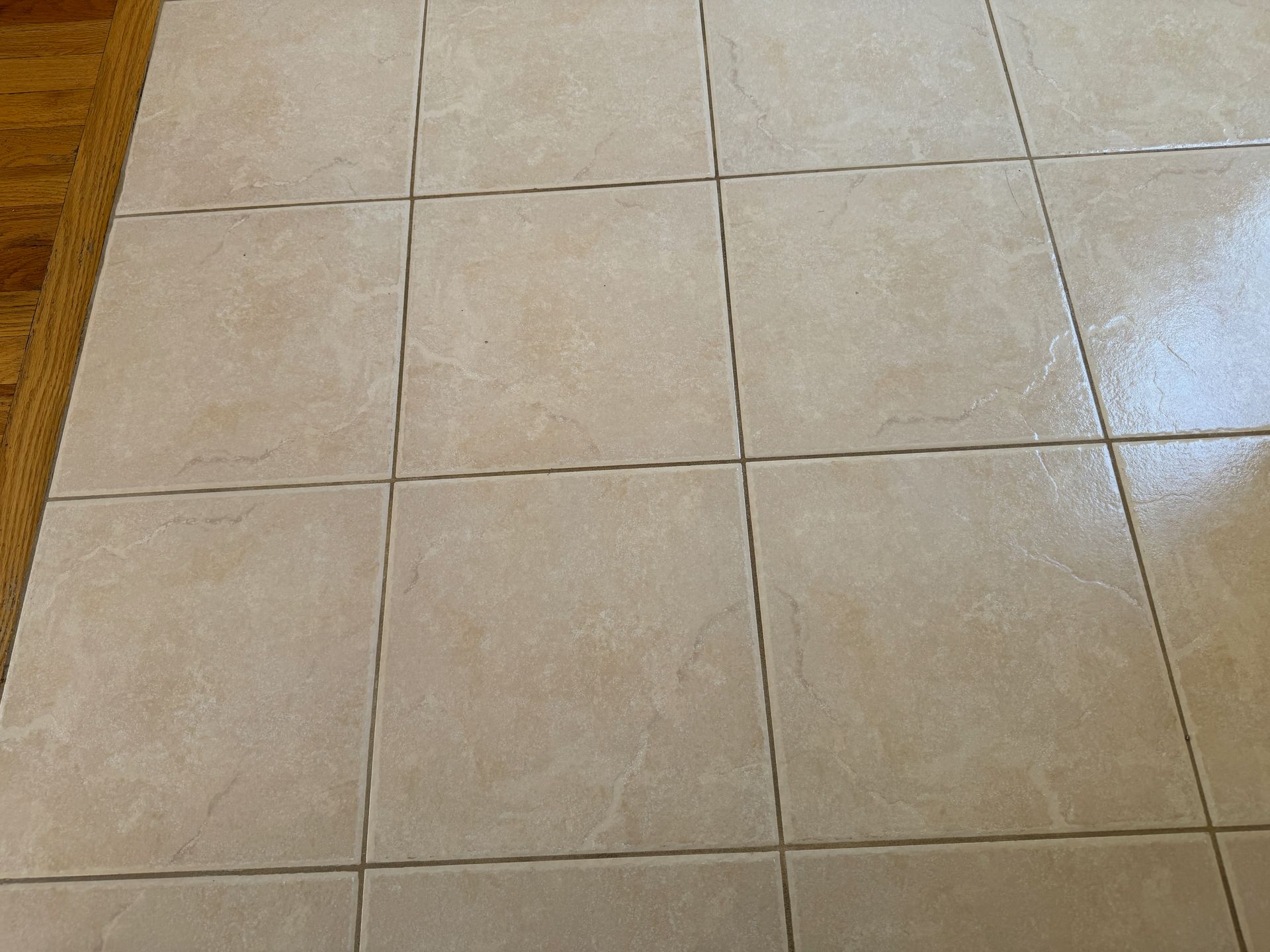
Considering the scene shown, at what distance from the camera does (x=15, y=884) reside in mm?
983

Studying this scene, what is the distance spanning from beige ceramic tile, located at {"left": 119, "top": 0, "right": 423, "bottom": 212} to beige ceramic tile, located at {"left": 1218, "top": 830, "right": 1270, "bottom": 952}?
3.94 feet

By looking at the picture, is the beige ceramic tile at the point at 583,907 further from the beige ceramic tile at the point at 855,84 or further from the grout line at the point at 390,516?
the beige ceramic tile at the point at 855,84

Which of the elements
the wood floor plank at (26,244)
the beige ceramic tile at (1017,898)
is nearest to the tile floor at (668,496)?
the beige ceramic tile at (1017,898)

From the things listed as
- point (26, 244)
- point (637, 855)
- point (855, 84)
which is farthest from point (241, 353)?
point (855, 84)

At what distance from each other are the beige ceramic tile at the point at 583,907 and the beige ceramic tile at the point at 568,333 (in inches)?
17.1

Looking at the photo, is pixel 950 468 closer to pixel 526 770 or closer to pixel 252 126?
pixel 526 770

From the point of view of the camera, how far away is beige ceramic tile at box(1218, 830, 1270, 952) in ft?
3.03

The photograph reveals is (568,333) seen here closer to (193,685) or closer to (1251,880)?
(193,685)

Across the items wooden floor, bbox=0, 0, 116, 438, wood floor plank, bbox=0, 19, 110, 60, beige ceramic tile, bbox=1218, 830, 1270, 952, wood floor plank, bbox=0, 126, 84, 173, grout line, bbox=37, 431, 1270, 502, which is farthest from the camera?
A: wood floor plank, bbox=0, 19, 110, 60

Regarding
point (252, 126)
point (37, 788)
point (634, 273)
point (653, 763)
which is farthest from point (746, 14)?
point (37, 788)

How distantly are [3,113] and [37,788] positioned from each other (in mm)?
990

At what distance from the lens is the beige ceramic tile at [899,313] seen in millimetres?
1158

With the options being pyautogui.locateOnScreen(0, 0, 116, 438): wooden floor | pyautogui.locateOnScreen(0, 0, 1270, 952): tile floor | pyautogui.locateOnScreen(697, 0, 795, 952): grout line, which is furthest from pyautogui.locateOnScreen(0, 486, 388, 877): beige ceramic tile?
pyautogui.locateOnScreen(697, 0, 795, 952): grout line

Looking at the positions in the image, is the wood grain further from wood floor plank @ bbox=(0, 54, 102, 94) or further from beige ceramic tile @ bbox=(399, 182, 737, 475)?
beige ceramic tile @ bbox=(399, 182, 737, 475)
